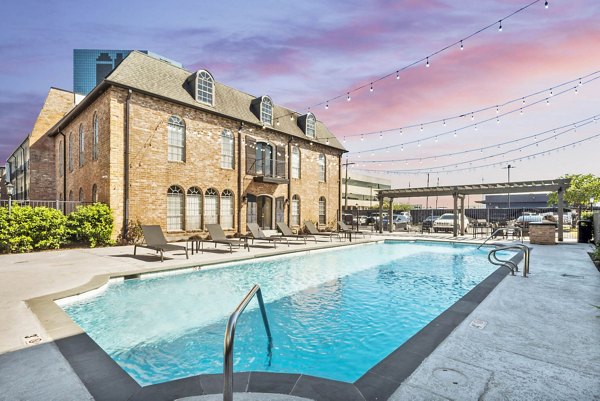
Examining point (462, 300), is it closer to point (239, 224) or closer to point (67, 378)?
point (67, 378)

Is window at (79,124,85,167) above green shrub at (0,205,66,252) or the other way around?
above

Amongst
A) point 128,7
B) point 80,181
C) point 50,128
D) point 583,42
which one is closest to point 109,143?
point 80,181

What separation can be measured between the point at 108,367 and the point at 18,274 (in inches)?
221

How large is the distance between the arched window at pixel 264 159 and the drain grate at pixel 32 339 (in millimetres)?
13590

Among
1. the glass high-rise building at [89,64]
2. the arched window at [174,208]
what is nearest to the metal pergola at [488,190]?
the arched window at [174,208]

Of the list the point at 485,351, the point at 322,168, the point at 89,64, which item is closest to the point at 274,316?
the point at 485,351

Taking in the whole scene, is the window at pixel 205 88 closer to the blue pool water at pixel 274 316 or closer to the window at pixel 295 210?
the window at pixel 295 210

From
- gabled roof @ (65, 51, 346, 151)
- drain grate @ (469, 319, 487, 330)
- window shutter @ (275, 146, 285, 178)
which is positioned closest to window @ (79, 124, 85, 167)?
gabled roof @ (65, 51, 346, 151)

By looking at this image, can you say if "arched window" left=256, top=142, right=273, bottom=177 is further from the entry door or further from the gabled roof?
the entry door

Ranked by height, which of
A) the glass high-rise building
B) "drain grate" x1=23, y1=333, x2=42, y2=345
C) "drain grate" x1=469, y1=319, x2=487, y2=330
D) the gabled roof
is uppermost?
the glass high-rise building

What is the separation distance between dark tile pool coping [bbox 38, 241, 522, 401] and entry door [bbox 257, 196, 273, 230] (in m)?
14.2

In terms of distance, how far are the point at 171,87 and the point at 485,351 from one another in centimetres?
1435

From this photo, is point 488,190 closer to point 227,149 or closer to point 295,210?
point 295,210

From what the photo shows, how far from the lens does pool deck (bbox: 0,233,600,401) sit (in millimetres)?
2260
